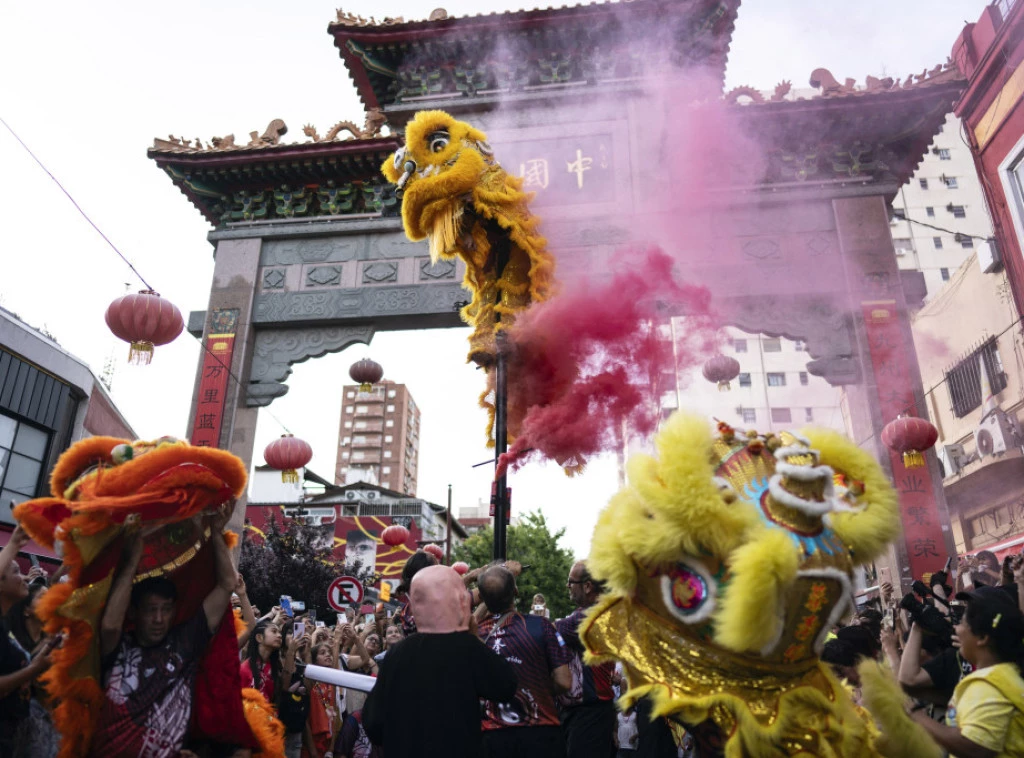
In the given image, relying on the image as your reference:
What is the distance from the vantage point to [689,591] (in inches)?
77.0

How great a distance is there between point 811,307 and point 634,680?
326 inches

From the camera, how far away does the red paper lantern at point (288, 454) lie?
10242 millimetres

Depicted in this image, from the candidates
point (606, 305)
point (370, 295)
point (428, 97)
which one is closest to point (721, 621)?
point (606, 305)

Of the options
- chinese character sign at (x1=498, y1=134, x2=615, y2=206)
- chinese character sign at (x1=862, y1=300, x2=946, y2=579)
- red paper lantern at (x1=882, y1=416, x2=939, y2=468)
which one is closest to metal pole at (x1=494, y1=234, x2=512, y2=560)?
chinese character sign at (x1=498, y1=134, x2=615, y2=206)

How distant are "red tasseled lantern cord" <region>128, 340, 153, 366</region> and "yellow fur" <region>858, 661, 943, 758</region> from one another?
7407mm

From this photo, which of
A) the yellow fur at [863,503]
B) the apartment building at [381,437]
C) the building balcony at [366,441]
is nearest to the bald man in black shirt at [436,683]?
the yellow fur at [863,503]

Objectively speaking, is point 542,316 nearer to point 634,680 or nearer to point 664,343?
point 664,343

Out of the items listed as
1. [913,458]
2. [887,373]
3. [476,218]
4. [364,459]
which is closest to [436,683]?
[476,218]

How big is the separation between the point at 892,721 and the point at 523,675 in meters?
1.56

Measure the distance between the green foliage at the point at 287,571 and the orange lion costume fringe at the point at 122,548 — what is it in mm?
14580

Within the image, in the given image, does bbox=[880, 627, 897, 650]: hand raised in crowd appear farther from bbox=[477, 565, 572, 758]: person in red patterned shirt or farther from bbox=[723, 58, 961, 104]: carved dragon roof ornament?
bbox=[723, 58, 961, 104]: carved dragon roof ornament

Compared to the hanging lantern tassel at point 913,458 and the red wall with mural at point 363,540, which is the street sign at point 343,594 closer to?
the hanging lantern tassel at point 913,458

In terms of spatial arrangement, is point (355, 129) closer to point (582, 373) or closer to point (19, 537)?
point (582, 373)

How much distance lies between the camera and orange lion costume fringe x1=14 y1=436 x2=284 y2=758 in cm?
229
